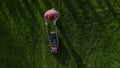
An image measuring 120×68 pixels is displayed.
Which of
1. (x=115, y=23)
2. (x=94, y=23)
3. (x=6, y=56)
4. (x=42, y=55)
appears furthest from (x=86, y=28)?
(x=6, y=56)

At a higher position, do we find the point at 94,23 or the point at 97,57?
the point at 94,23

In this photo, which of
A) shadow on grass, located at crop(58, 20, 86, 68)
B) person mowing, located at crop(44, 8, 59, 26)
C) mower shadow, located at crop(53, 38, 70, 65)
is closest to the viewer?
shadow on grass, located at crop(58, 20, 86, 68)

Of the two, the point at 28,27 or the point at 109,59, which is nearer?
the point at 109,59

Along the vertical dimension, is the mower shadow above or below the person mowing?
below

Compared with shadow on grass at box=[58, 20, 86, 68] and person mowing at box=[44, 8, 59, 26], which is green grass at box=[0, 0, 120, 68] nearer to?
shadow on grass at box=[58, 20, 86, 68]

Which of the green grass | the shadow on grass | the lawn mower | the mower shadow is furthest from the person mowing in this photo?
the mower shadow

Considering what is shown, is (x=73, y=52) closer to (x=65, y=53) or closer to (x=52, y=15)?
(x=65, y=53)

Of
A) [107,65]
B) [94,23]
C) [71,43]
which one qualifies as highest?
[94,23]

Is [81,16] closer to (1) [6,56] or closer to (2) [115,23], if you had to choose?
(2) [115,23]

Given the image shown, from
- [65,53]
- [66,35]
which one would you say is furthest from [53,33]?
[65,53]
